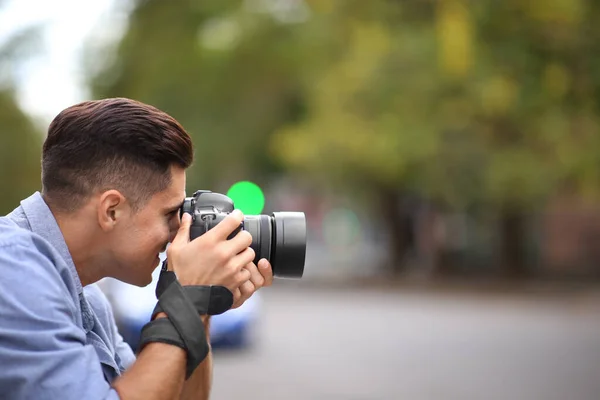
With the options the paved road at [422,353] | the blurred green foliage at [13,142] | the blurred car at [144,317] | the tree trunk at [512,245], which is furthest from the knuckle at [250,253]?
the blurred green foliage at [13,142]

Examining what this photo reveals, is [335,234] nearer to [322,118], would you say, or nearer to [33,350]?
[322,118]

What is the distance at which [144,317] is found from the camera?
346 inches

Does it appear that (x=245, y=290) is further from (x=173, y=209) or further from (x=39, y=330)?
(x=39, y=330)

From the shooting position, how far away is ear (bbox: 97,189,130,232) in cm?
152

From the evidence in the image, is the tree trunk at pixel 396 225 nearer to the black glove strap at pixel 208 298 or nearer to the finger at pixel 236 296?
the finger at pixel 236 296

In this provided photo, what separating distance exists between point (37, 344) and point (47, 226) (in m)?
0.26

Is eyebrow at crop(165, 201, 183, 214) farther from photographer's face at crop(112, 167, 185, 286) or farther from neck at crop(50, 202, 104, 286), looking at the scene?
neck at crop(50, 202, 104, 286)

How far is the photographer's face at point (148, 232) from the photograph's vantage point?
1566mm

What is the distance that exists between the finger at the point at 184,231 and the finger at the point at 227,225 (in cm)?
5

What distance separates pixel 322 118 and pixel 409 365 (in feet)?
40.4

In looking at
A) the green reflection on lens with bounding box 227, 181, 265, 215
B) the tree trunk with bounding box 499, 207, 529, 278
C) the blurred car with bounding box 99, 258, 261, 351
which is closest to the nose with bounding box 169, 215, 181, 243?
the green reflection on lens with bounding box 227, 181, 265, 215

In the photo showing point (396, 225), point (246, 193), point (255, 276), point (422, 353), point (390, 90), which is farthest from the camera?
point (396, 225)

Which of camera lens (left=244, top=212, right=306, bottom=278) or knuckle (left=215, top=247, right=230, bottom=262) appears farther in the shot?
camera lens (left=244, top=212, right=306, bottom=278)

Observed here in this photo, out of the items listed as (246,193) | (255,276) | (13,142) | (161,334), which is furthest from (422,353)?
(13,142)
